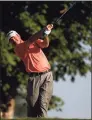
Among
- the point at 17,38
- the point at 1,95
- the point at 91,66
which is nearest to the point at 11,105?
the point at 1,95

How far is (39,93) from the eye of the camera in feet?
32.9

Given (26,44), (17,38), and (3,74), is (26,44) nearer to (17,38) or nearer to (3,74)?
(17,38)

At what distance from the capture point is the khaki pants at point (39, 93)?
32.7 ft

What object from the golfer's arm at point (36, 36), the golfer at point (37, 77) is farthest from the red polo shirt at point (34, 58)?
the golfer's arm at point (36, 36)

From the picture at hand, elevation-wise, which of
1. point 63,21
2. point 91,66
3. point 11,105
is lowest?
point 11,105

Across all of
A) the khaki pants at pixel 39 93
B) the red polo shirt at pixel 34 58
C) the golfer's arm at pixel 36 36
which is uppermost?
the golfer's arm at pixel 36 36

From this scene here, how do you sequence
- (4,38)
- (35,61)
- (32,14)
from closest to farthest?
(35,61) < (4,38) < (32,14)

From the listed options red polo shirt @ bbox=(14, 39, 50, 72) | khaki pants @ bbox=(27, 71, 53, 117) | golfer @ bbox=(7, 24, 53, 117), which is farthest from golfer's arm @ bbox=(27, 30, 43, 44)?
khaki pants @ bbox=(27, 71, 53, 117)

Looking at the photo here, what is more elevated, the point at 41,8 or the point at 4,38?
the point at 41,8

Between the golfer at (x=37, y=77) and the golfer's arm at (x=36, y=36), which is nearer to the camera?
the golfer's arm at (x=36, y=36)

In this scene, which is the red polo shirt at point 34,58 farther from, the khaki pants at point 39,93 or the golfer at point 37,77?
the khaki pants at point 39,93

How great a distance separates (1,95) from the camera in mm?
24781

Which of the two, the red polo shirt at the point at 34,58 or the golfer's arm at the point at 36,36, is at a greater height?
the golfer's arm at the point at 36,36

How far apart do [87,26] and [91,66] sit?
2.15 metres
